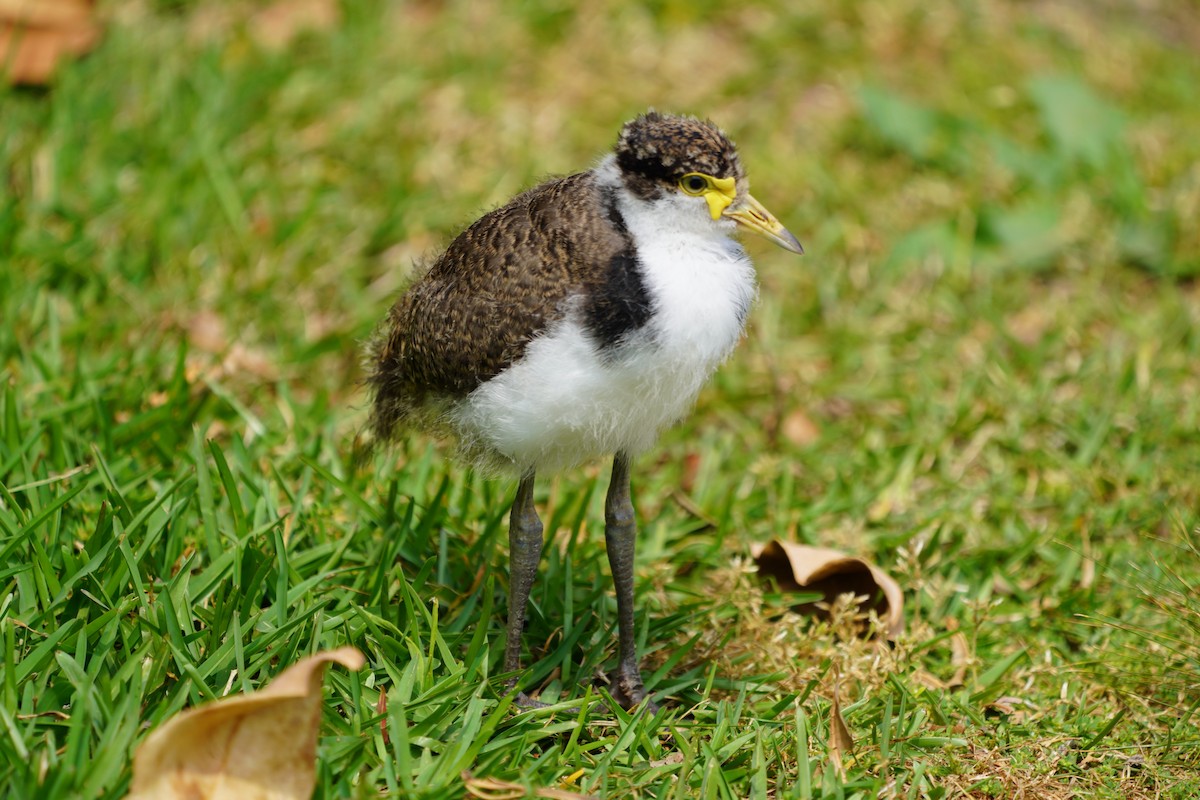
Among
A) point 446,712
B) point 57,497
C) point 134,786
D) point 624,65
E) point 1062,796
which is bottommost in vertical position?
point 1062,796

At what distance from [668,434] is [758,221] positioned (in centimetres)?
Answer: 192

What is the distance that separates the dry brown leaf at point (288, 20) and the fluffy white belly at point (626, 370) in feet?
13.4

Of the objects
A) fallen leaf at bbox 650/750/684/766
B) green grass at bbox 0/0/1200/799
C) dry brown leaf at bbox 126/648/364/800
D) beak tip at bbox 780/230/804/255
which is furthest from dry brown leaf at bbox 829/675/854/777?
dry brown leaf at bbox 126/648/364/800

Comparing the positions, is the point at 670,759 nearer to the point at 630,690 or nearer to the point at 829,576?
the point at 630,690

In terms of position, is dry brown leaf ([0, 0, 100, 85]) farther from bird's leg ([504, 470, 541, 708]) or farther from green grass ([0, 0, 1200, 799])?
bird's leg ([504, 470, 541, 708])

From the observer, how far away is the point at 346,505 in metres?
4.29

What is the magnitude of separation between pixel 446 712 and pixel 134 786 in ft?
2.79

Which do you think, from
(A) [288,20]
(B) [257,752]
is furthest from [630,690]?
(A) [288,20]

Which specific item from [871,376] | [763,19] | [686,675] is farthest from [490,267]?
[763,19]

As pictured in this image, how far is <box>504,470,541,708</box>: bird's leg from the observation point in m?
3.62

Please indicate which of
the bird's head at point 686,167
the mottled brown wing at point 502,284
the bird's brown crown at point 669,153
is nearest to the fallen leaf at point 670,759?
the mottled brown wing at point 502,284

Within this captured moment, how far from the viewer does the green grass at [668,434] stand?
337cm

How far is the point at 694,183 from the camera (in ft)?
10.7

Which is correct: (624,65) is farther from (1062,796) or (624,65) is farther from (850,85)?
(1062,796)
